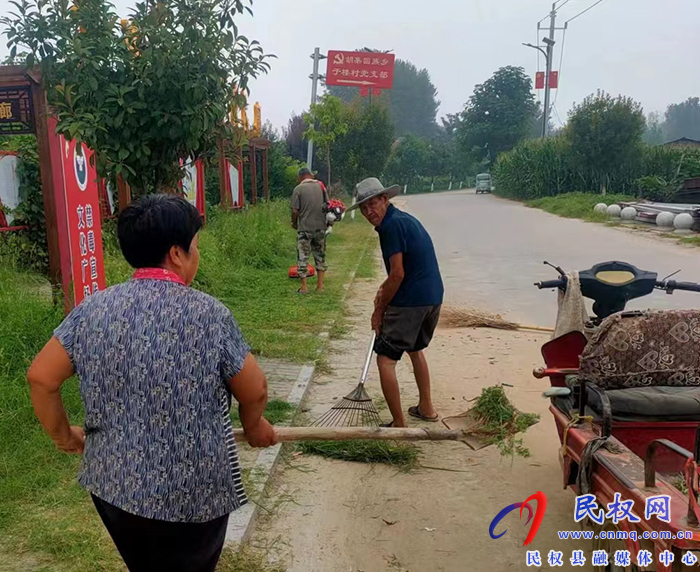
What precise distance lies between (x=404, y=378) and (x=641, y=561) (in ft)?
12.0

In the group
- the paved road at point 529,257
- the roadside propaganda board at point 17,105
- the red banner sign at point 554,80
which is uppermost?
the red banner sign at point 554,80

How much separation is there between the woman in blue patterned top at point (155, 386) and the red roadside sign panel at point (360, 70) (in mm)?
24910

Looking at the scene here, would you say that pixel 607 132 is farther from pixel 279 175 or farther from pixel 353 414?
pixel 353 414

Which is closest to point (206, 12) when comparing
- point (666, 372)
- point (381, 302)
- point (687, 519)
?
point (381, 302)

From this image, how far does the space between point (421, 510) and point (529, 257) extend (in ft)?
34.3

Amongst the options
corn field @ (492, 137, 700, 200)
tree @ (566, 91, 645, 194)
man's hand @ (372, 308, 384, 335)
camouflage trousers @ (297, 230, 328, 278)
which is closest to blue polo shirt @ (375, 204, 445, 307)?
man's hand @ (372, 308, 384, 335)

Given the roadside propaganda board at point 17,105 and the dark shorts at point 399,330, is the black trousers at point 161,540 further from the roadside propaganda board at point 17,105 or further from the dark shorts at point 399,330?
the roadside propaganda board at point 17,105

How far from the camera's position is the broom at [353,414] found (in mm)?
4457

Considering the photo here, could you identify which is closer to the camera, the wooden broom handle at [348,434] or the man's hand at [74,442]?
the man's hand at [74,442]

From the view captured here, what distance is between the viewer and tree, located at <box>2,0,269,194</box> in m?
3.64

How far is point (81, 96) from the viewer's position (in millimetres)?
3725

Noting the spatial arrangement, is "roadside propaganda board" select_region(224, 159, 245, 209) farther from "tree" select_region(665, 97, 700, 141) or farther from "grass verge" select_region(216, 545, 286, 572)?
"tree" select_region(665, 97, 700, 141)

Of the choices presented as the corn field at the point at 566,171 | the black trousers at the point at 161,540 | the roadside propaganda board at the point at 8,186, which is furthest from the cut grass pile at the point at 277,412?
the corn field at the point at 566,171

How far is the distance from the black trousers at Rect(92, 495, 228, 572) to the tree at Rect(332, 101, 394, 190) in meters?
23.8
